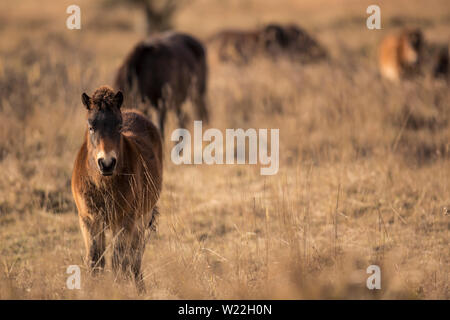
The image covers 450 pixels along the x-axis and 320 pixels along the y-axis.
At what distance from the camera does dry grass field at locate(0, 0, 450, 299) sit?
378 centimetres

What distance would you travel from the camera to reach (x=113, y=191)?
3803 mm

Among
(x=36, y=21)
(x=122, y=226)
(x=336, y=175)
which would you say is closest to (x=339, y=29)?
(x=36, y=21)

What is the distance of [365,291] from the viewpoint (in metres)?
3.47

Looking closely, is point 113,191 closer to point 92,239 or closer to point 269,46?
point 92,239

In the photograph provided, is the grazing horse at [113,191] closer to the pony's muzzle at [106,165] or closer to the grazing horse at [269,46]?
the pony's muzzle at [106,165]

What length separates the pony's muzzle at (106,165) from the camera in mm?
3367

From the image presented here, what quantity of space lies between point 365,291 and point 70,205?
12.7 feet

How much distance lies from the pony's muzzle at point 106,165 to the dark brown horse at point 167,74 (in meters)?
3.60

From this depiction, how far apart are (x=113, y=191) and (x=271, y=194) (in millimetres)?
2687

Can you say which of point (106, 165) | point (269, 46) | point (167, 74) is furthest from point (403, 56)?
point (106, 165)

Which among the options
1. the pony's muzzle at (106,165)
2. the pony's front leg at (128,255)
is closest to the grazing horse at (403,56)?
the pony's front leg at (128,255)
